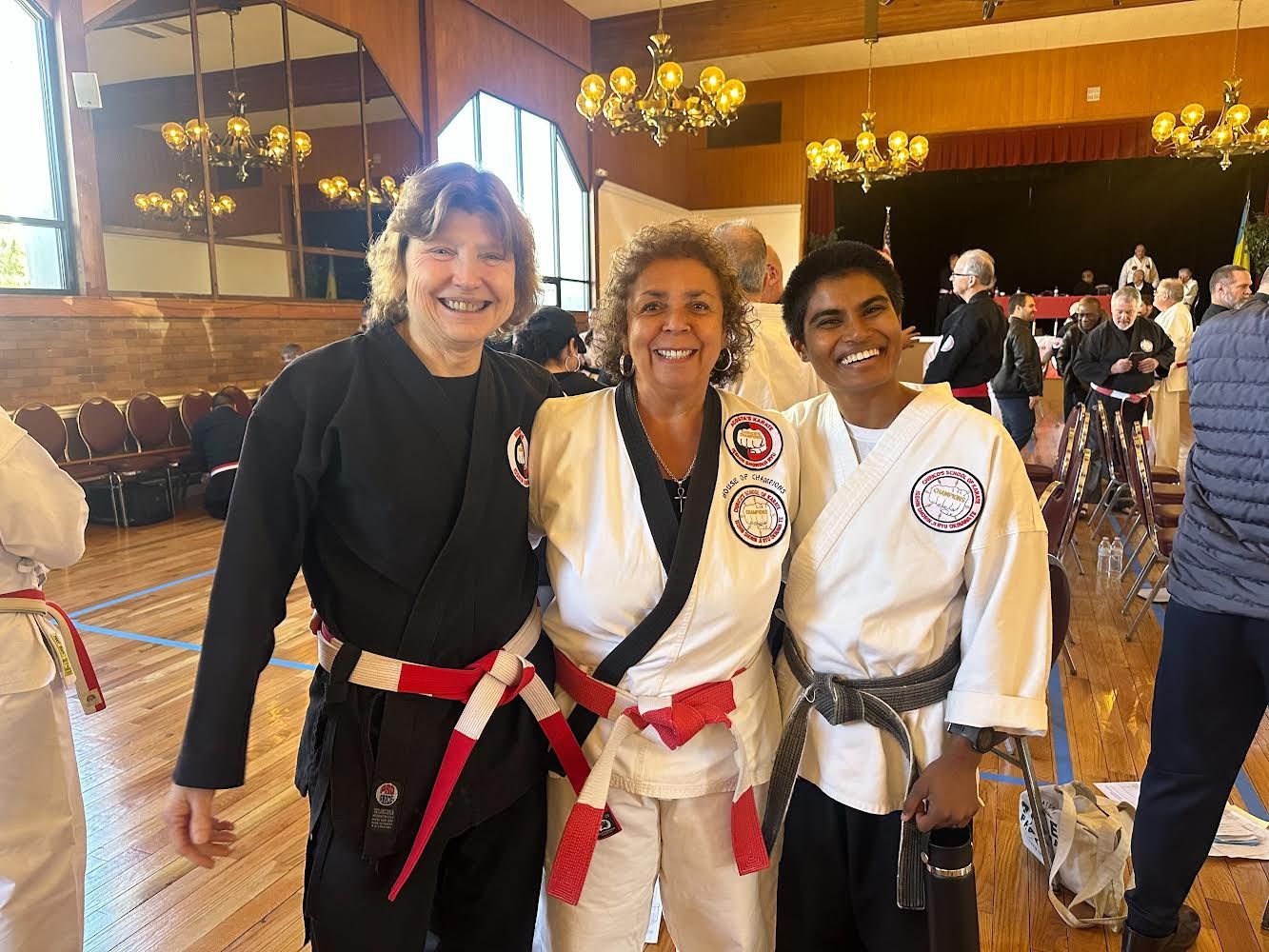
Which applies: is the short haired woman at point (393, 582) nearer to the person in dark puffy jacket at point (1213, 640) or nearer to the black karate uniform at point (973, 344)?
the person in dark puffy jacket at point (1213, 640)

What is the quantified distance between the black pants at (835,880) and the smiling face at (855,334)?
0.65m

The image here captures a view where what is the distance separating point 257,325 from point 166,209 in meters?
1.23

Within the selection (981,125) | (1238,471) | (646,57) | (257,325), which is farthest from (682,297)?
(981,125)

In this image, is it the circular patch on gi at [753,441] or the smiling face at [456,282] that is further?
the circular patch on gi at [753,441]

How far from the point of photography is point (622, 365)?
143 cm

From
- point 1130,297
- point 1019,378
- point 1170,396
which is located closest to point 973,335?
point 1019,378

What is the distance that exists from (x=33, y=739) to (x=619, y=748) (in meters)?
1.04

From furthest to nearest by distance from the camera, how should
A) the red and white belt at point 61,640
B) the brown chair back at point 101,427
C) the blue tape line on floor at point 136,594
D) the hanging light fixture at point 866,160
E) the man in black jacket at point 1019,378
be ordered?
the hanging light fixture at point 866,160 → the brown chair back at point 101,427 → the man in black jacket at point 1019,378 → the blue tape line on floor at point 136,594 → the red and white belt at point 61,640

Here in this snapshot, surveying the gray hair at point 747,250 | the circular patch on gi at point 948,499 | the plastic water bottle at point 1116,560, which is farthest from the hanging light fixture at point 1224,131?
the circular patch on gi at point 948,499

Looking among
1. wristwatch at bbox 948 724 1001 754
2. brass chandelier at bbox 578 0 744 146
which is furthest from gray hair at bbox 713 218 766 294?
brass chandelier at bbox 578 0 744 146

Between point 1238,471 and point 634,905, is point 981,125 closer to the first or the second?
point 1238,471

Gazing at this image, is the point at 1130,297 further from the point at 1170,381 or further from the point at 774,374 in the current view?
the point at 774,374

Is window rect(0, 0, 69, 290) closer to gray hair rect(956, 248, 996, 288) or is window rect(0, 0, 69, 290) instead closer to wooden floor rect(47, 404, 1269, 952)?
wooden floor rect(47, 404, 1269, 952)

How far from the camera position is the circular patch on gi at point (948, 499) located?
48.0 inches
